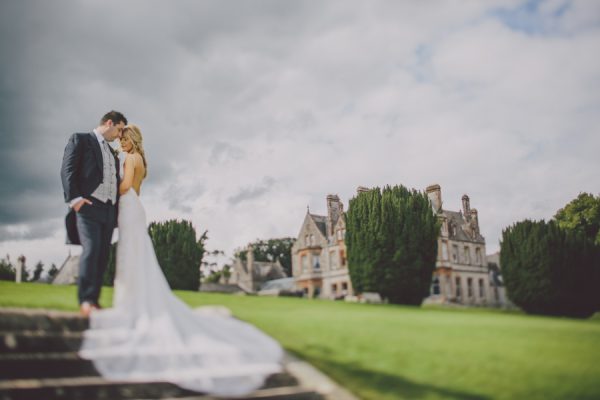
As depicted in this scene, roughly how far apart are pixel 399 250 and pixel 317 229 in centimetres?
2860

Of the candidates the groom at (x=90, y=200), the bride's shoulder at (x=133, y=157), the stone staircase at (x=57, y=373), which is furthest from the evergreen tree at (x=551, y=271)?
the groom at (x=90, y=200)

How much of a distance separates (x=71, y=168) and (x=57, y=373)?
10.8 feet

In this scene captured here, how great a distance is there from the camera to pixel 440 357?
6.14 m

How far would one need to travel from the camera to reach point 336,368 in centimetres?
577

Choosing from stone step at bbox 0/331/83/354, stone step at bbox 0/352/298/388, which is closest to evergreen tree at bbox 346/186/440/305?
stone step at bbox 0/331/83/354

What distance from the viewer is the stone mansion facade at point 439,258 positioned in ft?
155

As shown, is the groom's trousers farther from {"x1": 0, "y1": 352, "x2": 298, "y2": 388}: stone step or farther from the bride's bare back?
{"x1": 0, "y1": 352, "x2": 298, "y2": 388}: stone step

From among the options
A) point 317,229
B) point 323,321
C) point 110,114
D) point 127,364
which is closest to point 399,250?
point 323,321

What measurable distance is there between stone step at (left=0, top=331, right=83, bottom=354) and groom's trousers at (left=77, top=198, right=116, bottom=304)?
1.09 meters

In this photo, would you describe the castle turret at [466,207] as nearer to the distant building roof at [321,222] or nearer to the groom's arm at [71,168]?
the distant building roof at [321,222]

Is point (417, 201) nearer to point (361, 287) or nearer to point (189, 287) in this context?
point (361, 287)

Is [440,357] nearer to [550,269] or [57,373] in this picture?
[57,373]

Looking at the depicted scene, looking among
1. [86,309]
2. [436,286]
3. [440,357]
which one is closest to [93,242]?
[86,309]

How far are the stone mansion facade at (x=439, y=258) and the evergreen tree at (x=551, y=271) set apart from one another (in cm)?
2284
